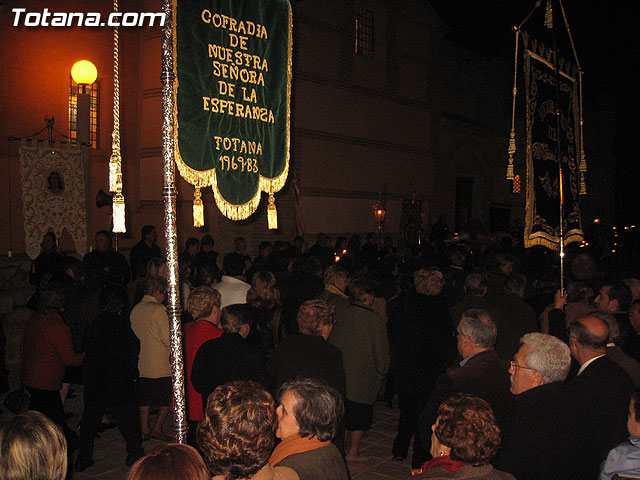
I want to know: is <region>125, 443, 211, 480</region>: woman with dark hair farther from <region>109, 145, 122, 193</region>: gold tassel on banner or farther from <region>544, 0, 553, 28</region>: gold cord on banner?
<region>544, 0, 553, 28</region>: gold cord on banner

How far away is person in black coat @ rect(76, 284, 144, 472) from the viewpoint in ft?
18.7

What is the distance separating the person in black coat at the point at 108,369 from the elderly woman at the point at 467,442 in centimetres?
372

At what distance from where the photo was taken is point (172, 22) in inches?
130

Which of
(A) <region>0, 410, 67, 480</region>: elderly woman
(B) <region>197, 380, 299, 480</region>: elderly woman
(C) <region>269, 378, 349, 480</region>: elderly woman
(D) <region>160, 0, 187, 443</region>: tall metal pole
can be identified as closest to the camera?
(A) <region>0, 410, 67, 480</region>: elderly woman

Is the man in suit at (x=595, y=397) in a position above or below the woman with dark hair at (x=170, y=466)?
below

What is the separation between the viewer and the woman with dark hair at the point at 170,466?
2119mm

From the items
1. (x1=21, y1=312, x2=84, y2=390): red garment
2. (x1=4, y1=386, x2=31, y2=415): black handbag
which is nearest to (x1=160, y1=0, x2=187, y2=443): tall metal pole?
(x1=21, y1=312, x2=84, y2=390): red garment

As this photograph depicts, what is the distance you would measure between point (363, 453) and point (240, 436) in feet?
13.6

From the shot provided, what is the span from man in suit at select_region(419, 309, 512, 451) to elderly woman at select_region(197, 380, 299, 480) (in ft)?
5.20

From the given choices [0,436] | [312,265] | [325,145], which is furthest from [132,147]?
[0,436]

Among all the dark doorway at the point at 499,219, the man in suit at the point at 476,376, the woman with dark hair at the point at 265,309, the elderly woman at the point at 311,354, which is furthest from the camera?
the dark doorway at the point at 499,219

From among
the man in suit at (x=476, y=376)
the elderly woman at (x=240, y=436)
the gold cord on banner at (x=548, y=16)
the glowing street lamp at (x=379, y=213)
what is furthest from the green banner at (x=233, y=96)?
the glowing street lamp at (x=379, y=213)

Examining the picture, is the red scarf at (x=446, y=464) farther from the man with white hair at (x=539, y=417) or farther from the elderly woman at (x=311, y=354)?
the elderly woman at (x=311, y=354)

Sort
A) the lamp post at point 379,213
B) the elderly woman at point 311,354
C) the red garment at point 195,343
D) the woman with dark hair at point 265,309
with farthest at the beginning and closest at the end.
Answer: the lamp post at point 379,213 → the woman with dark hair at point 265,309 → the red garment at point 195,343 → the elderly woman at point 311,354
